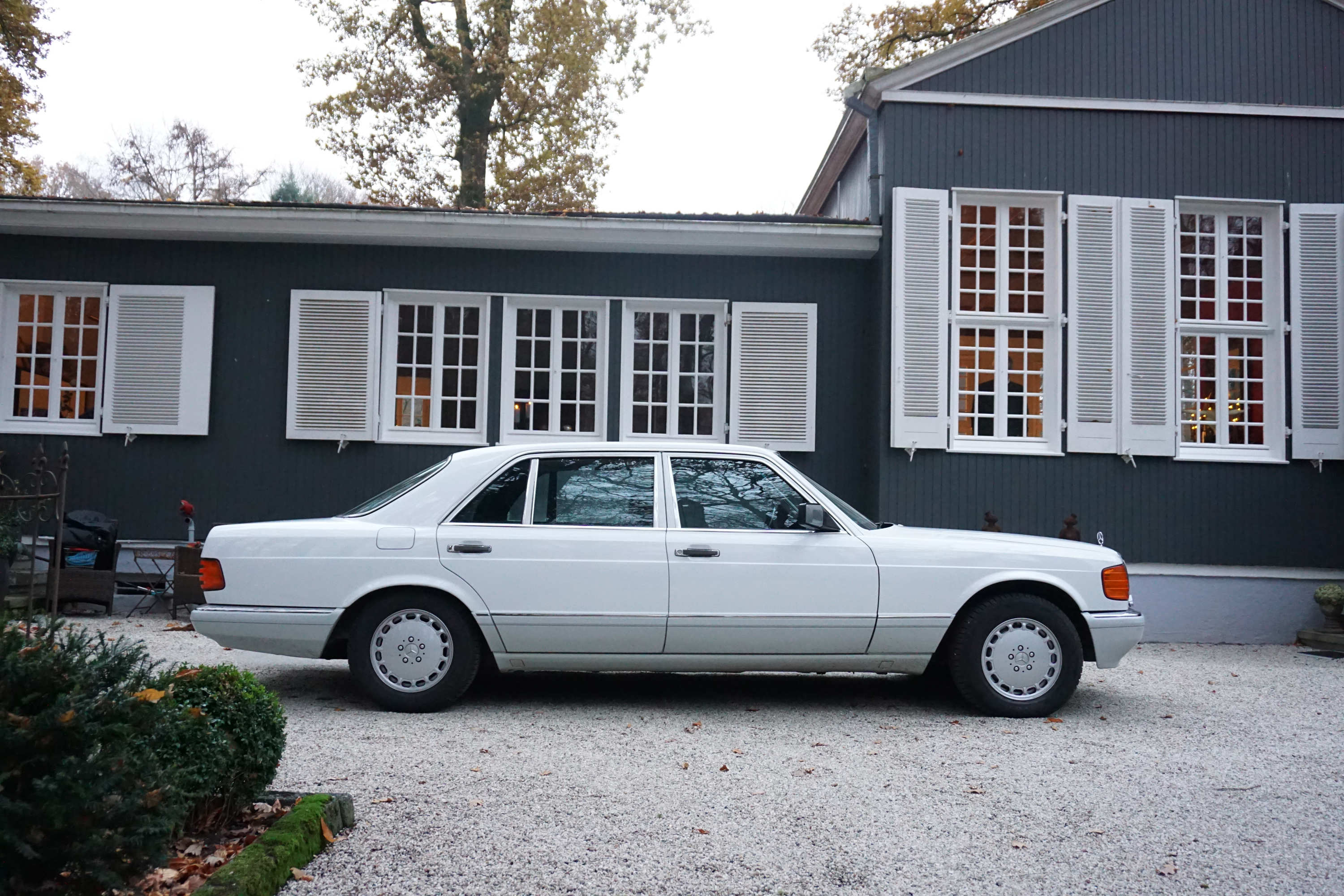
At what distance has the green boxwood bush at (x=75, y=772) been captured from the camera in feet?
7.81

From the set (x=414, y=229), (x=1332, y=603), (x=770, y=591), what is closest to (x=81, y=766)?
(x=770, y=591)

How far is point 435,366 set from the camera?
35.1 ft

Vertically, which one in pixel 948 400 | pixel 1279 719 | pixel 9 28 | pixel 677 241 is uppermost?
pixel 9 28

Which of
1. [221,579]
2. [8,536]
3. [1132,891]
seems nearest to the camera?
[1132,891]

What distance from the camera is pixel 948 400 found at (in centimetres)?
1030

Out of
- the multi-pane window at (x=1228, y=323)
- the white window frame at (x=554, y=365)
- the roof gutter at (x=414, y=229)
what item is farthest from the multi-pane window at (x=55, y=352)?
the multi-pane window at (x=1228, y=323)

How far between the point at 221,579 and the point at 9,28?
65.1ft

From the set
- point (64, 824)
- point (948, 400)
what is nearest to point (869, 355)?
point (948, 400)

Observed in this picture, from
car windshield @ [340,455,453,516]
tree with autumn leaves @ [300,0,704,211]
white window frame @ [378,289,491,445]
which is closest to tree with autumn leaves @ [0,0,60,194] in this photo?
tree with autumn leaves @ [300,0,704,211]

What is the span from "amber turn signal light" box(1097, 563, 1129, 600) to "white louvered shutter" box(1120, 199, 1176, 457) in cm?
458

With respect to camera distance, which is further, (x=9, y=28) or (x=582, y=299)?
(x=9, y=28)

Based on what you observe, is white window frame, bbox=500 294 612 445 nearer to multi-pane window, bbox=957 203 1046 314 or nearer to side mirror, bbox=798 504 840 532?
multi-pane window, bbox=957 203 1046 314

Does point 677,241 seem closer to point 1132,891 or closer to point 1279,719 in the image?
point 1279,719

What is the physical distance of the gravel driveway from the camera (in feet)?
11.6
